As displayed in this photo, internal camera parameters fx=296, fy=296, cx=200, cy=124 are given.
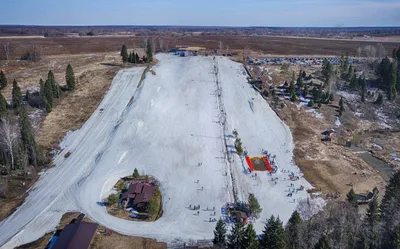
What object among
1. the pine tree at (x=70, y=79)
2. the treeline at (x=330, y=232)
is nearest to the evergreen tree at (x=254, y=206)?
the treeline at (x=330, y=232)

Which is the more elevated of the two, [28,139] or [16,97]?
[16,97]

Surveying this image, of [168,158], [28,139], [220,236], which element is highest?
[28,139]

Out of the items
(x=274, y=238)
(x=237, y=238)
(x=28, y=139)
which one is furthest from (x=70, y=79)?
(x=274, y=238)

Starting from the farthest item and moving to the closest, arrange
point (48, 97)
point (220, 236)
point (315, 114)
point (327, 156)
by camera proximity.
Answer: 1. point (315, 114)
2. point (48, 97)
3. point (327, 156)
4. point (220, 236)

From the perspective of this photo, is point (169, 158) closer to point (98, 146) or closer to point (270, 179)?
point (98, 146)

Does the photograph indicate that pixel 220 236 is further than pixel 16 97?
No

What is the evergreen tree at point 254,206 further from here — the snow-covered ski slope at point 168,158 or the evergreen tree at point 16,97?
the evergreen tree at point 16,97

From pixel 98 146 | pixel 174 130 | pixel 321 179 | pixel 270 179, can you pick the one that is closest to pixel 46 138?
pixel 98 146

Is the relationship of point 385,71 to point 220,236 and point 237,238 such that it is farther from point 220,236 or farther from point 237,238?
point 220,236
